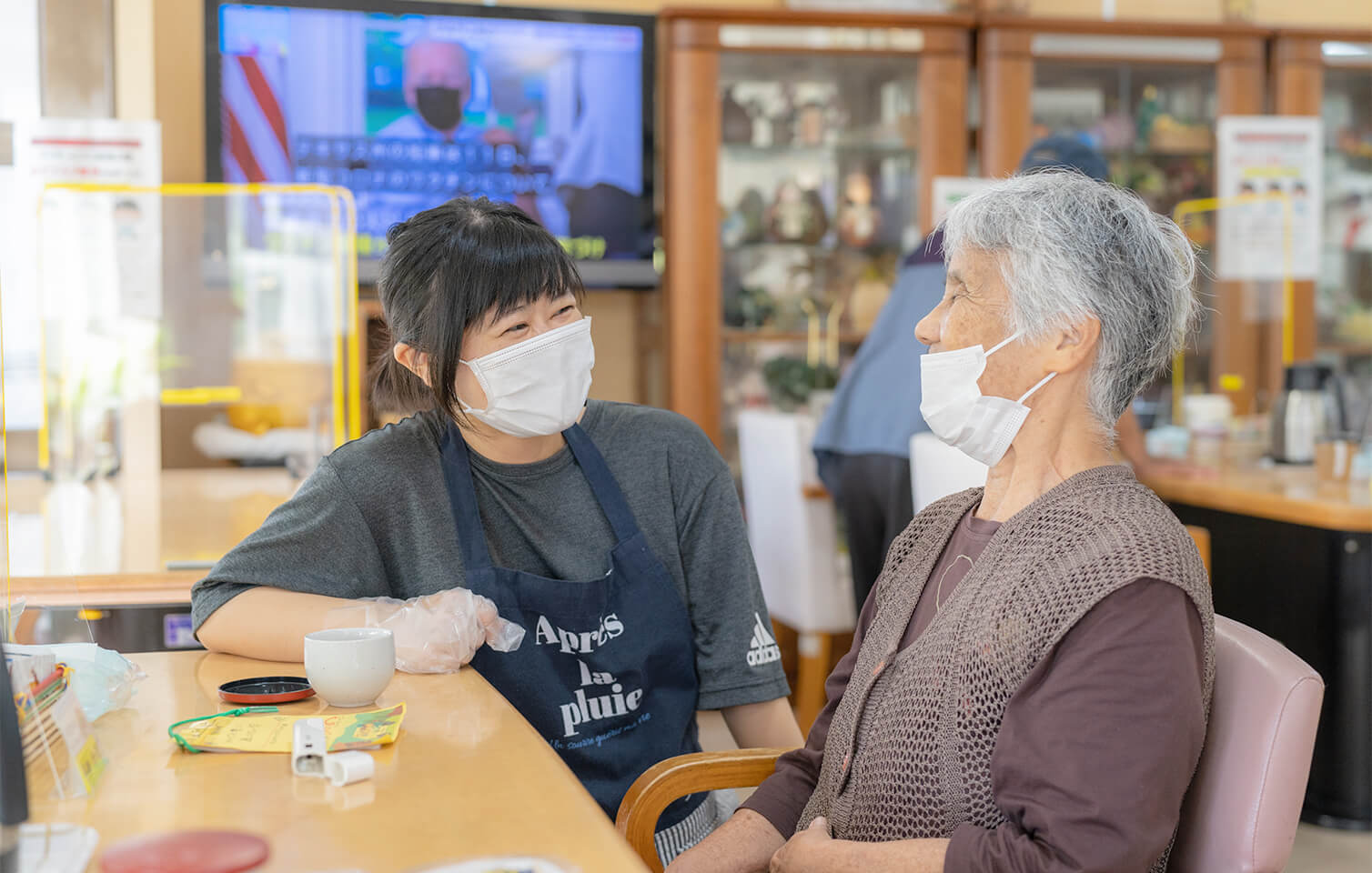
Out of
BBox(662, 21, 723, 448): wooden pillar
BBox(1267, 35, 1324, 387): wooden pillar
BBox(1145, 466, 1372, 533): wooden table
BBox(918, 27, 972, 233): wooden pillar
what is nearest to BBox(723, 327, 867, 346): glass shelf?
BBox(662, 21, 723, 448): wooden pillar

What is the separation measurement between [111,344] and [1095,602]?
2.46 m

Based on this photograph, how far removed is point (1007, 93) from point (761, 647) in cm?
321

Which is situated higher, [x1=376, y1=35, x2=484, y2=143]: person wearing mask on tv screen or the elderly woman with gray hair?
[x1=376, y1=35, x2=484, y2=143]: person wearing mask on tv screen

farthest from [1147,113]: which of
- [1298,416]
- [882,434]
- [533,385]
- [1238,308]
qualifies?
[533,385]

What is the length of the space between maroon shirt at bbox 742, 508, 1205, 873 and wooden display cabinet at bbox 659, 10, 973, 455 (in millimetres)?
3129

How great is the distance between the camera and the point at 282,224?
3.64 m

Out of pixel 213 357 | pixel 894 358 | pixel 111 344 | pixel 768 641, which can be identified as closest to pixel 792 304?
pixel 894 358

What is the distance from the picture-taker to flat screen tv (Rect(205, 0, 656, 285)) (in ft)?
12.7

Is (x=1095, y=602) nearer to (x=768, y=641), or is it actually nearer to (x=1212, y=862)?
(x=1212, y=862)

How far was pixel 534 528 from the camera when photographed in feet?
4.98

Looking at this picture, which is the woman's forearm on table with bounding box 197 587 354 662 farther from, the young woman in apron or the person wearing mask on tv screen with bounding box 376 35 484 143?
the person wearing mask on tv screen with bounding box 376 35 484 143

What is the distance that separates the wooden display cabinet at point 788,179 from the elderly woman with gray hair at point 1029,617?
2861mm

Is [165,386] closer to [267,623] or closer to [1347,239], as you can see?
[267,623]

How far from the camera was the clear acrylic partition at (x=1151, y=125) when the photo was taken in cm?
445
